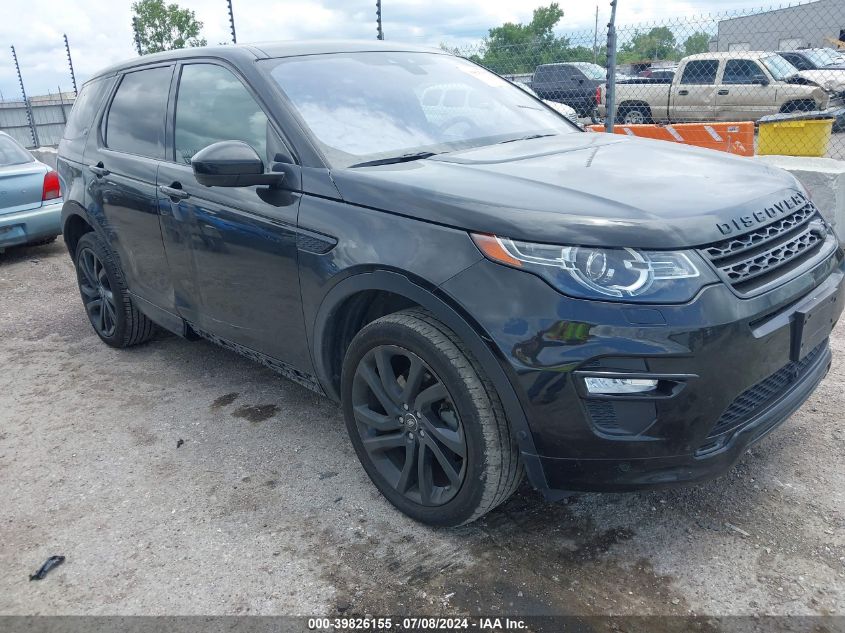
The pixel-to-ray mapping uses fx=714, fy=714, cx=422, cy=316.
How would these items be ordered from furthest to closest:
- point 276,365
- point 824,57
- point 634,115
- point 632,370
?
1. point 824,57
2. point 634,115
3. point 276,365
4. point 632,370

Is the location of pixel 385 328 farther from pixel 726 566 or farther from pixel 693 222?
pixel 726 566

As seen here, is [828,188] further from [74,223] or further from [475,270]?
[74,223]

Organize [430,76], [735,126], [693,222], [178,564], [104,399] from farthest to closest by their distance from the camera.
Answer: [735,126]
[104,399]
[430,76]
[178,564]
[693,222]

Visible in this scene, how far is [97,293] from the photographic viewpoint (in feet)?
15.9

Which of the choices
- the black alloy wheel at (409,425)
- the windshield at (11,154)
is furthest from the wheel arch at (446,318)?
the windshield at (11,154)

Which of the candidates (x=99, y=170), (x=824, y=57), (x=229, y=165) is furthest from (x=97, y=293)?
(x=824, y=57)

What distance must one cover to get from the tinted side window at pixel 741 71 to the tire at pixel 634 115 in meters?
1.67

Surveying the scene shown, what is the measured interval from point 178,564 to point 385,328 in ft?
3.74

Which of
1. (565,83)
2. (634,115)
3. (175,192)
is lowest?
(634,115)

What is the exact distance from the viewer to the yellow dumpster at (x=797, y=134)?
22.0ft

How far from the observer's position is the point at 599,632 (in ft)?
7.07

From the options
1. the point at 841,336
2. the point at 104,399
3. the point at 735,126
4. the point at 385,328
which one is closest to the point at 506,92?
the point at 385,328

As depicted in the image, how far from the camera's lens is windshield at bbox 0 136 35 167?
7857 millimetres

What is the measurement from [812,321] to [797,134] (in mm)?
5213
